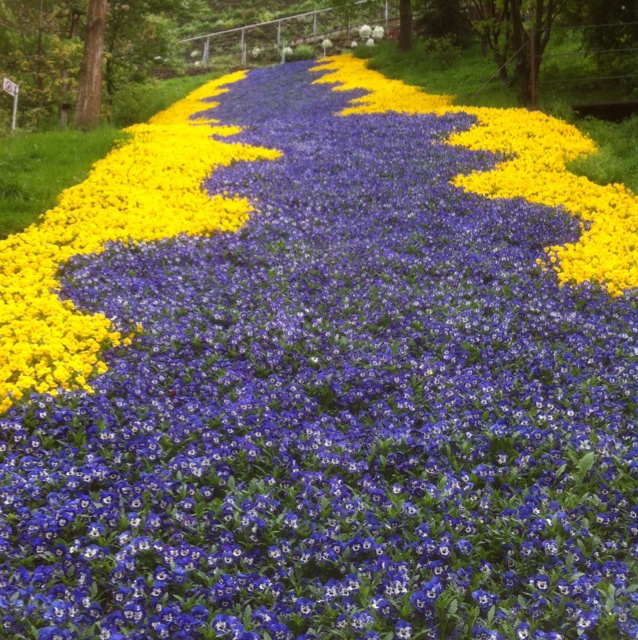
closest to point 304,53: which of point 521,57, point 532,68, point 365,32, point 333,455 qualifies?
point 365,32

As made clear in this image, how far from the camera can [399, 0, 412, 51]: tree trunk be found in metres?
27.6

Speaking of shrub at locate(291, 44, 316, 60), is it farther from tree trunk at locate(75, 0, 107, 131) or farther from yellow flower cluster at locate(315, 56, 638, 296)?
tree trunk at locate(75, 0, 107, 131)

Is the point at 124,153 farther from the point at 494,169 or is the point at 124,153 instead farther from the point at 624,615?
the point at 624,615

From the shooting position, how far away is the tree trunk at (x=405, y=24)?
90.6 feet

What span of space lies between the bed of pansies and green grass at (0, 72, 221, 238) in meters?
2.80

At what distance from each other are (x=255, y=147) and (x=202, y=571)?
41.1 ft

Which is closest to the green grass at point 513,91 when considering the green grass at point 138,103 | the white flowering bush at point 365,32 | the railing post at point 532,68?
the railing post at point 532,68

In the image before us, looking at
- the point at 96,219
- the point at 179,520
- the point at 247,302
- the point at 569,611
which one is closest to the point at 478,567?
the point at 569,611

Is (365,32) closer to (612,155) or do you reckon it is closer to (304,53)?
(304,53)

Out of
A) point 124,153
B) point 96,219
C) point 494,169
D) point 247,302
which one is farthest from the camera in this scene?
point 124,153

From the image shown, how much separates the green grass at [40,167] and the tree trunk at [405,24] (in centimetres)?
1659

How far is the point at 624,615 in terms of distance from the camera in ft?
10.3

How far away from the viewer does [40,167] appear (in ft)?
39.6

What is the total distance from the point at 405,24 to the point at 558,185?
Result: 2124 cm
